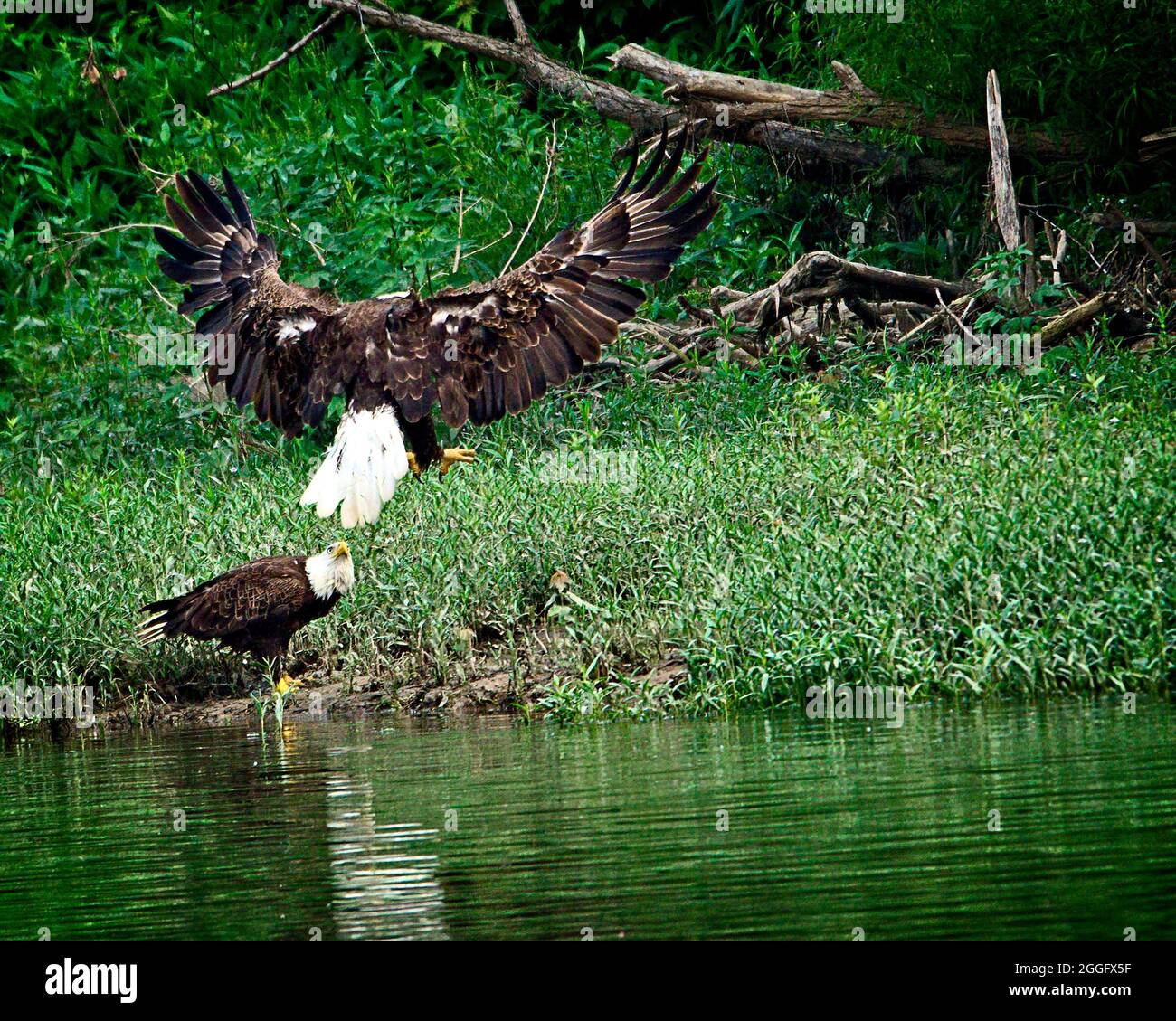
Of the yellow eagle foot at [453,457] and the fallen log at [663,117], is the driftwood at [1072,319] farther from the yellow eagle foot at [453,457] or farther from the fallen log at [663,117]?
the yellow eagle foot at [453,457]

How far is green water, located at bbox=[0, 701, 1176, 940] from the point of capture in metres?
4.77

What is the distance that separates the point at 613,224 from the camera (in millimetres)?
9938

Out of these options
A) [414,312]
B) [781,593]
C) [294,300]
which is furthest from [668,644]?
[294,300]

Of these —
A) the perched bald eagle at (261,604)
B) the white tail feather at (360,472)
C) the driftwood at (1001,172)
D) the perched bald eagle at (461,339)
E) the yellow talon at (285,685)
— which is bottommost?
the yellow talon at (285,685)

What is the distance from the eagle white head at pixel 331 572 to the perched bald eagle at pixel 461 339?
0.62 ft

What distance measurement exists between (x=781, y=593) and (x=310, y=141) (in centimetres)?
942

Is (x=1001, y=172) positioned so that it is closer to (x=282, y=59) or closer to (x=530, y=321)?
(x=530, y=321)

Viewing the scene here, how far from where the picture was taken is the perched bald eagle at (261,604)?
919 cm

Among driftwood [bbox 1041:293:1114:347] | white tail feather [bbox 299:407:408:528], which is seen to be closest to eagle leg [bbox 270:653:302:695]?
white tail feather [bbox 299:407:408:528]

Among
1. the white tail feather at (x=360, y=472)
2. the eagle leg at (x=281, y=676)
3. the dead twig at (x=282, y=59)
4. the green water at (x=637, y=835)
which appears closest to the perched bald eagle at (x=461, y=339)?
the white tail feather at (x=360, y=472)

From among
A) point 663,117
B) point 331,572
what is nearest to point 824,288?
point 663,117

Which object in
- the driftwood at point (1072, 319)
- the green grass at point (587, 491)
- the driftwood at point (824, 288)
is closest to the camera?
the green grass at point (587, 491)

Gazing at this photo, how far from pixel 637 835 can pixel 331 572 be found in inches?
158

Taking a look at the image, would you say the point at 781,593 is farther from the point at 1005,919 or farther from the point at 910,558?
the point at 1005,919
